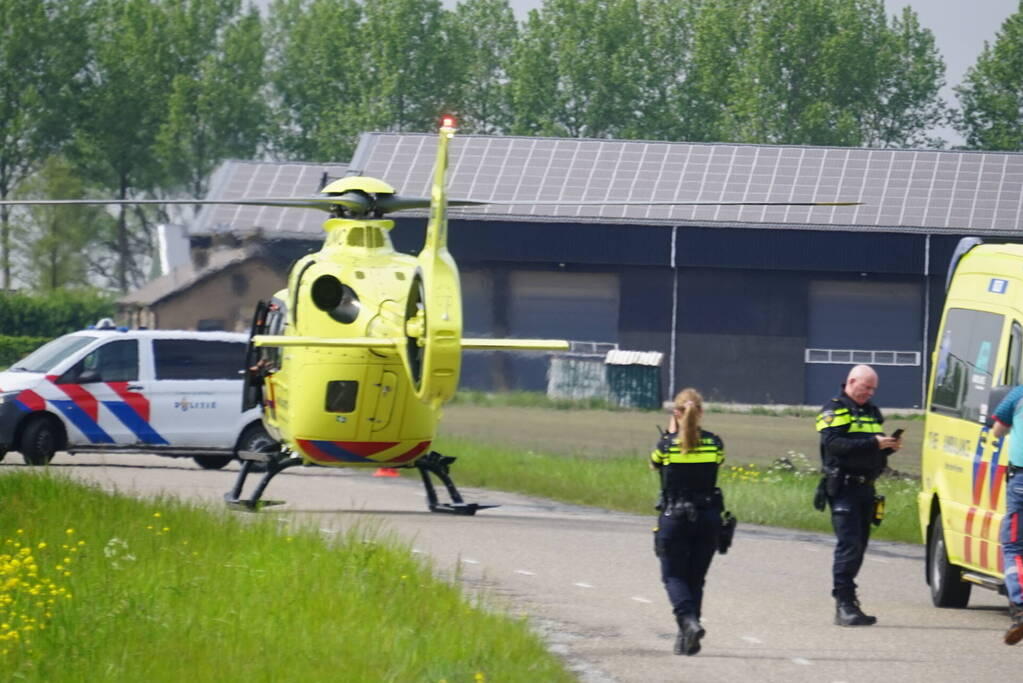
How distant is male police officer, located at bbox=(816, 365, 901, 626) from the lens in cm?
1320

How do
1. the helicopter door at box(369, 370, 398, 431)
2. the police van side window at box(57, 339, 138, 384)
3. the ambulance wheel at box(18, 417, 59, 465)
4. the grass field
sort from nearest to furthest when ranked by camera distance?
the helicopter door at box(369, 370, 398, 431) < the ambulance wheel at box(18, 417, 59, 465) < the police van side window at box(57, 339, 138, 384) < the grass field

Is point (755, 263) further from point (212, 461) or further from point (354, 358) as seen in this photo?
point (354, 358)

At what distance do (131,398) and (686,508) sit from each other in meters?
14.1

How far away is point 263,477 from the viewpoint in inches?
788

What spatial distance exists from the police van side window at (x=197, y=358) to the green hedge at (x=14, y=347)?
3911 centimetres

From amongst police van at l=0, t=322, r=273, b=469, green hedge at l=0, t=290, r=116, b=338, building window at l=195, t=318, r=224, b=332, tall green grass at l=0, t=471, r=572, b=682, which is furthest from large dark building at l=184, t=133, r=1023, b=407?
tall green grass at l=0, t=471, r=572, b=682

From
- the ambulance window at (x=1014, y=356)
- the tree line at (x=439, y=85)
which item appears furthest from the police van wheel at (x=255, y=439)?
the tree line at (x=439, y=85)

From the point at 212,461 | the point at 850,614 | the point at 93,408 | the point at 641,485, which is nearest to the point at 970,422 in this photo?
the point at 850,614

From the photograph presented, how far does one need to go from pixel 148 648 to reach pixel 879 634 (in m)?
5.05

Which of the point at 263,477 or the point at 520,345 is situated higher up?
the point at 520,345

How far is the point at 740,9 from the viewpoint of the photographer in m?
98.8

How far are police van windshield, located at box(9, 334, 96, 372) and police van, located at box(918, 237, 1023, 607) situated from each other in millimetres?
12763

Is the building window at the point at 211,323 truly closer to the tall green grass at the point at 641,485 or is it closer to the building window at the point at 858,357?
the building window at the point at 858,357

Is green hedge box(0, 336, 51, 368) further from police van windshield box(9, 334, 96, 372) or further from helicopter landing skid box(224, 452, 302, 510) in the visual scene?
helicopter landing skid box(224, 452, 302, 510)
